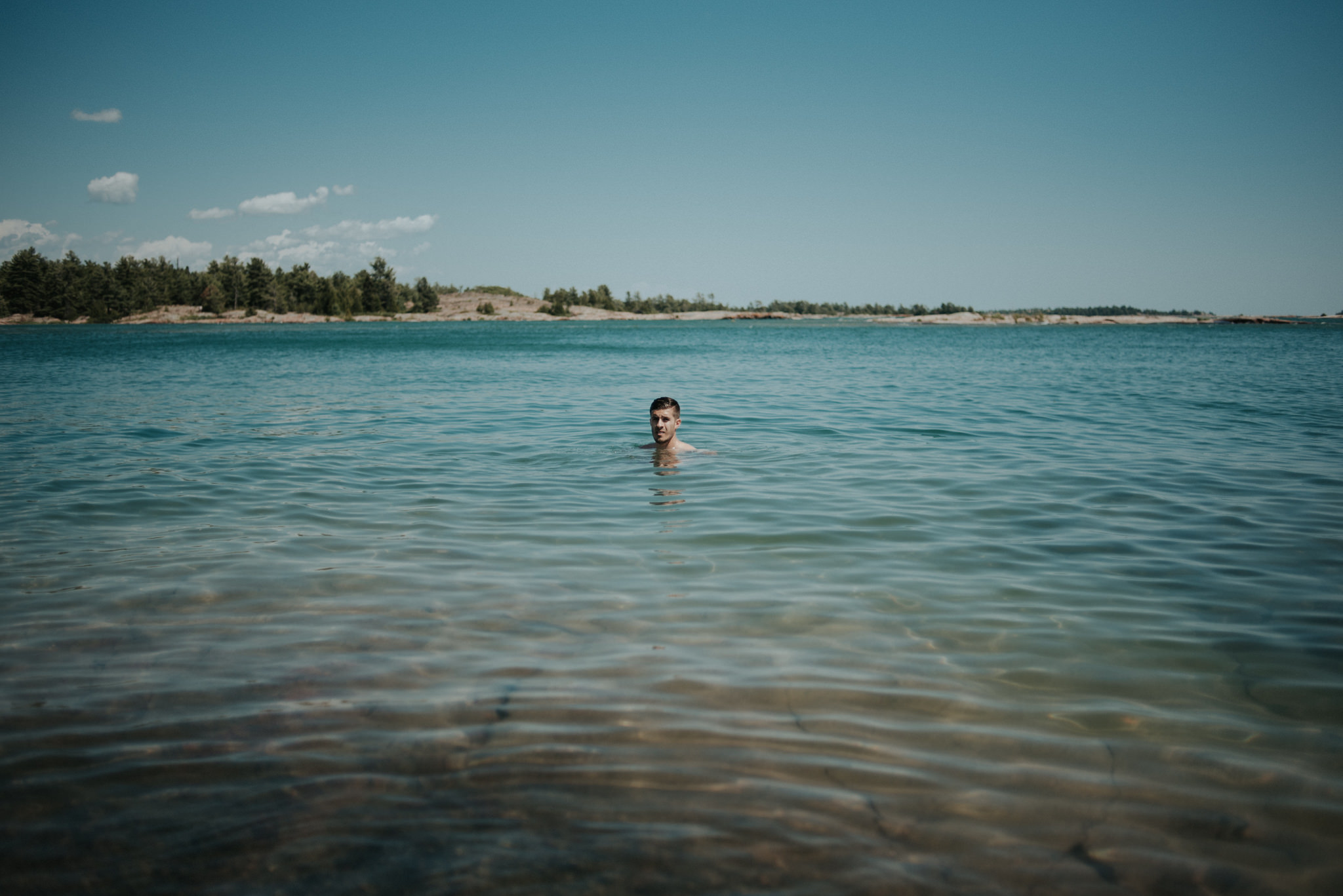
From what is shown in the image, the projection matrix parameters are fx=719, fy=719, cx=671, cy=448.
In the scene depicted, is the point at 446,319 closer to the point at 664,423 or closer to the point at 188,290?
the point at 188,290

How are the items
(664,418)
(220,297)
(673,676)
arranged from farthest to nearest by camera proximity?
(220,297)
(664,418)
(673,676)

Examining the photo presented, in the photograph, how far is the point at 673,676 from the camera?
421 centimetres

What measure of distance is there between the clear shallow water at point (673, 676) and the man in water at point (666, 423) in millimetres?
835

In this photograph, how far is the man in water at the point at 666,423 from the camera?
10.9 metres

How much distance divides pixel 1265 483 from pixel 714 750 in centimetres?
995

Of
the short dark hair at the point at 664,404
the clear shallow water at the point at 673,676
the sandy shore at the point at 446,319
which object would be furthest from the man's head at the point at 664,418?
the sandy shore at the point at 446,319

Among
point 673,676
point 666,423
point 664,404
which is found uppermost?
point 664,404

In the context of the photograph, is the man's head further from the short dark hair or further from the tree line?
the tree line

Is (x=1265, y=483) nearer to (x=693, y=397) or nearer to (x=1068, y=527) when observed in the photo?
(x=1068, y=527)

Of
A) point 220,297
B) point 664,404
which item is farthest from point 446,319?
point 664,404

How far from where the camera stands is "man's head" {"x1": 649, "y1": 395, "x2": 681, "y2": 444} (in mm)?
10906

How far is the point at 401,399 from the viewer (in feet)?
70.0

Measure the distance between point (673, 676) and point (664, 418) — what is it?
22.8ft

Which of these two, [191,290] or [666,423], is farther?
[191,290]
